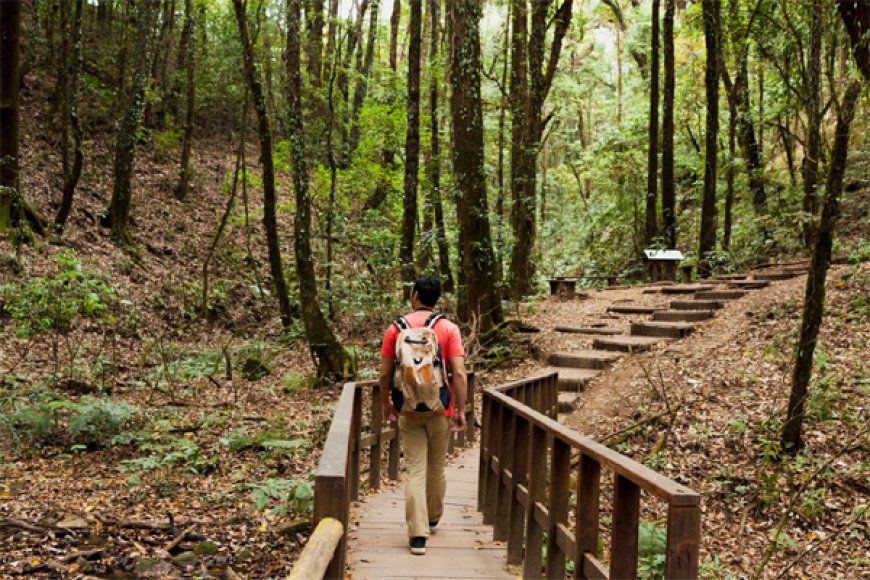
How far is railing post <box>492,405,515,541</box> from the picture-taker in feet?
18.7

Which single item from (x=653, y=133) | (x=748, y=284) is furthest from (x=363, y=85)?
(x=748, y=284)

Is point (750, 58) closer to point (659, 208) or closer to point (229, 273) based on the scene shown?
point (659, 208)

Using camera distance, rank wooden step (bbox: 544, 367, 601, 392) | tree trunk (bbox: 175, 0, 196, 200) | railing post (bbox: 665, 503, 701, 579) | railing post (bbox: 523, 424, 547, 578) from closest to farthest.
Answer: railing post (bbox: 665, 503, 701, 579), railing post (bbox: 523, 424, 547, 578), wooden step (bbox: 544, 367, 601, 392), tree trunk (bbox: 175, 0, 196, 200)

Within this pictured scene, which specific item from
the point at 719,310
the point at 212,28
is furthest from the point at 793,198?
the point at 212,28

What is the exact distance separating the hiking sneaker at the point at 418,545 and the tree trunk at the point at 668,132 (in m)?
17.3

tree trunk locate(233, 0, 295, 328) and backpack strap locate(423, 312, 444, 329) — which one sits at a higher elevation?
tree trunk locate(233, 0, 295, 328)

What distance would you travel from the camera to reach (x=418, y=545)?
203 inches

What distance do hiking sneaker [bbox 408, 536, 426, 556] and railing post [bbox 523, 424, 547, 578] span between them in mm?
768

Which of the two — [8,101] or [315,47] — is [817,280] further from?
[315,47]

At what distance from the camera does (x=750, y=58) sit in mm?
22266

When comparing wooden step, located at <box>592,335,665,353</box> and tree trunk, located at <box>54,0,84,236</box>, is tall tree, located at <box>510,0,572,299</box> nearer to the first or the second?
wooden step, located at <box>592,335,665,353</box>

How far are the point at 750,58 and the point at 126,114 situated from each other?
745 inches

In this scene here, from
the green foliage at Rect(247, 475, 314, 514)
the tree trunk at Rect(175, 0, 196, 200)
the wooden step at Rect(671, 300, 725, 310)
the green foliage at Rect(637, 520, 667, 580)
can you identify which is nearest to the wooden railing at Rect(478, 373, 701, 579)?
the green foliage at Rect(637, 520, 667, 580)

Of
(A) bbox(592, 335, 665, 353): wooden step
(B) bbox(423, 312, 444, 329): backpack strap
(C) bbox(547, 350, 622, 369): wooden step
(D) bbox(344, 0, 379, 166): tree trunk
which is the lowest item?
(C) bbox(547, 350, 622, 369): wooden step
